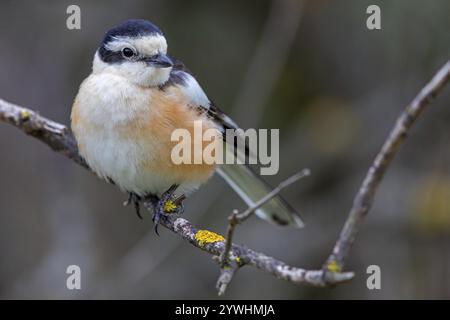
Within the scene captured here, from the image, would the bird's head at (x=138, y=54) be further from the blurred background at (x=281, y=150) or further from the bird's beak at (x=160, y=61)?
the blurred background at (x=281, y=150)

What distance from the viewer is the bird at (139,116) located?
4625mm

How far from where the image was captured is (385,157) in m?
2.51

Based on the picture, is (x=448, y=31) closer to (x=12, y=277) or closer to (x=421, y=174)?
(x=421, y=174)

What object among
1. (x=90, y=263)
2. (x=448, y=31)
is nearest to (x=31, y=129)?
(x=90, y=263)

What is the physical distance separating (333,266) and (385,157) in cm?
49

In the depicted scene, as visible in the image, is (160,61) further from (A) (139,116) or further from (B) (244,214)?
(B) (244,214)

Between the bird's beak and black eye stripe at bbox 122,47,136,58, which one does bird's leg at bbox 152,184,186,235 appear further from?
black eye stripe at bbox 122,47,136,58

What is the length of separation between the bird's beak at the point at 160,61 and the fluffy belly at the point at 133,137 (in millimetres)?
218

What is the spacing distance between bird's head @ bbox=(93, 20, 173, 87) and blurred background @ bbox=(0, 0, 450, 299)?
2232 mm

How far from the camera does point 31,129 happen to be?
480 cm

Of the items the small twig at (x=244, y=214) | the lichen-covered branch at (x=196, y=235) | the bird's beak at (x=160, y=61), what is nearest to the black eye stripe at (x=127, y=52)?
the bird's beak at (x=160, y=61)

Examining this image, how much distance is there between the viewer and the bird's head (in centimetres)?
473

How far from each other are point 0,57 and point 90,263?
2437mm

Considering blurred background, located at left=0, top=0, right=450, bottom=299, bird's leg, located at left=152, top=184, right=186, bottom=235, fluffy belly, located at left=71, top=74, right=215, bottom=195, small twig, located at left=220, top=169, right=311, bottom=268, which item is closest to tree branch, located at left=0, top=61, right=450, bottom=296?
small twig, located at left=220, top=169, right=311, bottom=268
